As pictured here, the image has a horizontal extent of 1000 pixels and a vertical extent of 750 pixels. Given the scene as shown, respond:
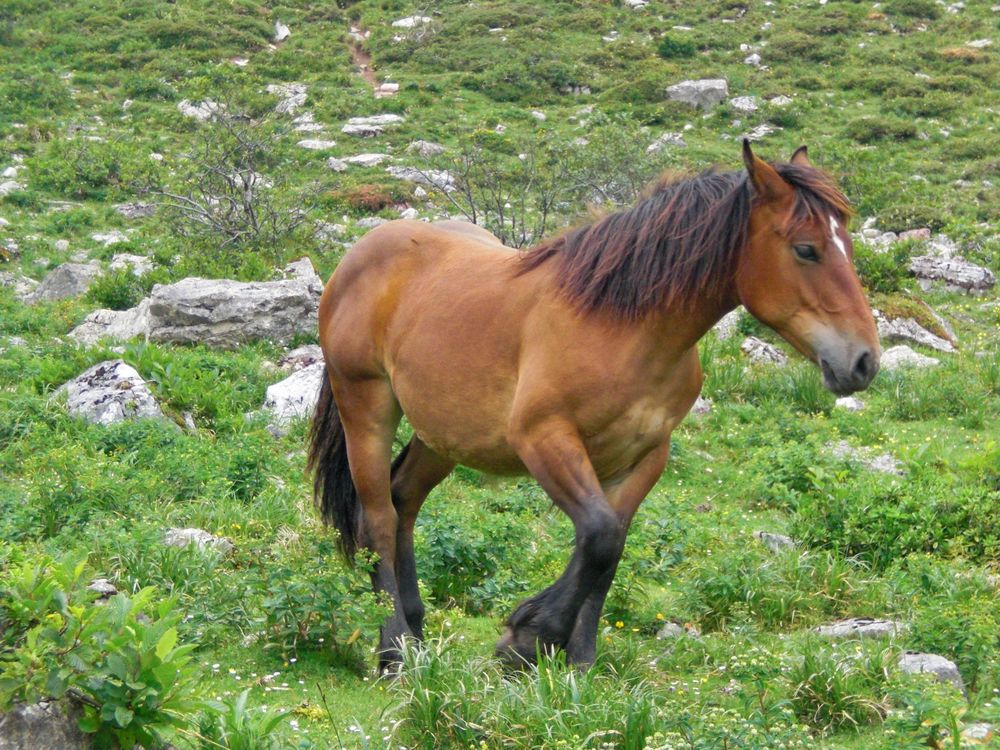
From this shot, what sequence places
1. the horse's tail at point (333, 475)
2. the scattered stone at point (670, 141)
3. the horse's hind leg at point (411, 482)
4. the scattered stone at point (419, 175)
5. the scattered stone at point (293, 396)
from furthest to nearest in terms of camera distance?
the scattered stone at point (670, 141)
the scattered stone at point (419, 175)
the scattered stone at point (293, 396)
the horse's tail at point (333, 475)
the horse's hind leg at point (411, 482)

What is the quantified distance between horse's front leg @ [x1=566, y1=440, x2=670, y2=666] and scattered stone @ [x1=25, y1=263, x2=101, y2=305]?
1283 centimetres

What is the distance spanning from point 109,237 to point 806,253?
18.1 m

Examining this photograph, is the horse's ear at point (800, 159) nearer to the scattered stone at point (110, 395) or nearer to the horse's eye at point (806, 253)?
the horse's eye at point (806, 253)

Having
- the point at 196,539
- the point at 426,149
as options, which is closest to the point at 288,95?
the point at 426,149

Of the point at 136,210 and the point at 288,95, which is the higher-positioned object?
the point at 136,210

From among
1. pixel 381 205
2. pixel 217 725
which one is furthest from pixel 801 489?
pixel 381 205

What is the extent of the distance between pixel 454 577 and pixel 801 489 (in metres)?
3.53

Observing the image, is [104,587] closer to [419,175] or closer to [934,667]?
[934,667]

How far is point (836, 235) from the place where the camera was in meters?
4.99

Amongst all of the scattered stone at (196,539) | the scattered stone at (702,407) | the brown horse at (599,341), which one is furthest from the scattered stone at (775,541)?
the scattered stone at (702,407)

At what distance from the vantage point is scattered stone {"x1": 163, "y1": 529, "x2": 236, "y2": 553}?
7.06 m

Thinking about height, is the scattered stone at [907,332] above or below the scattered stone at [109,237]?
above

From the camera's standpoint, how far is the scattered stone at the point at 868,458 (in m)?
9.71

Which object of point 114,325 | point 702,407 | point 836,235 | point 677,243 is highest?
point 836,235
